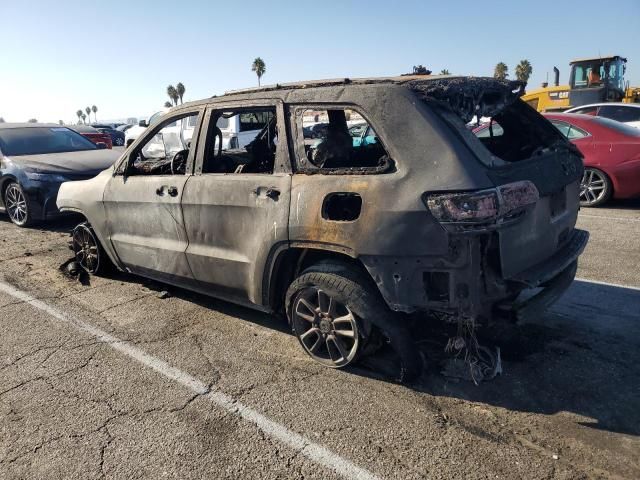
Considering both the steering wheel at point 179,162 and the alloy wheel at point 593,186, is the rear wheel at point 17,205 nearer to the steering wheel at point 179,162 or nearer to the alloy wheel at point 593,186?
the steering wheel at point 179,162

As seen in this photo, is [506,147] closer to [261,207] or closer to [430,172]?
[430,172]

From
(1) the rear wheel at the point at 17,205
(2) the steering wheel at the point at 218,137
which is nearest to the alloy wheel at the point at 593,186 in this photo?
(2) the steering wheel at the point at 218,137

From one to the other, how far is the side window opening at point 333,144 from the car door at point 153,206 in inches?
41.4

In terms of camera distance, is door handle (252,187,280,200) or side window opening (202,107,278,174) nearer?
door handle (252,187,280,200)

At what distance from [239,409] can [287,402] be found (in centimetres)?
29

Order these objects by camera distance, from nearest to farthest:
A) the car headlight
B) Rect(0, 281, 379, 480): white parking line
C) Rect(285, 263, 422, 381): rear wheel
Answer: Rect(0, 281, 379, 480): white parking line
Rect(285, 263, 422, 381): rear wheel
the car headlight

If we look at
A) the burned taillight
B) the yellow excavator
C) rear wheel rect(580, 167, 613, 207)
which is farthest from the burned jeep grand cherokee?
the yellow excavator

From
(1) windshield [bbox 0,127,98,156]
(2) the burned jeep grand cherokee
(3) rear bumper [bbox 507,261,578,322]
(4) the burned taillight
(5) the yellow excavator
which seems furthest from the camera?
(5) the yellow excavator

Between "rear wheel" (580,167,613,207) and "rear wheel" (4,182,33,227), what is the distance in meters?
8.74

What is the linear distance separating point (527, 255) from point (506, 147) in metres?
1.39

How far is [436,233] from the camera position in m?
2.77

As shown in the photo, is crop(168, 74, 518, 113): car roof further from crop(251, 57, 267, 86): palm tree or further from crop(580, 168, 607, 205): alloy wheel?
crop(251, 57, 267, 86): palm tree

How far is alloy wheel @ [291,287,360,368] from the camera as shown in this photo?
3.29m

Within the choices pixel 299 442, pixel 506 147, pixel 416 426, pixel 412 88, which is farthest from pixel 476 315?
pixel 506 147
